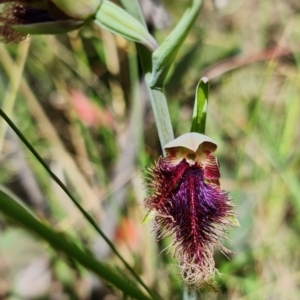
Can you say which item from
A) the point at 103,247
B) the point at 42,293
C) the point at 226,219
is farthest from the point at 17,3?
the point at 42,293

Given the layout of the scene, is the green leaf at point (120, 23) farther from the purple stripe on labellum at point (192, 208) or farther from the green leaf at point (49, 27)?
the purple stripe on labellum at point (192, 208)

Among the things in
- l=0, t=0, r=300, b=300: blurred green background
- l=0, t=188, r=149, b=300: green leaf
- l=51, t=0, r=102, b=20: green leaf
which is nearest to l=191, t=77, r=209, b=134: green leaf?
l=51, t=0, r=102, b=20: green leaf

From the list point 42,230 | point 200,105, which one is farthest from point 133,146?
point 42,230

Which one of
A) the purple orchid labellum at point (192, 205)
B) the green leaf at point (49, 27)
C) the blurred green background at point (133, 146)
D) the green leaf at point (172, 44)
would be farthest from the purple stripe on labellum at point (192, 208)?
the blurred green background at point (133, 146)

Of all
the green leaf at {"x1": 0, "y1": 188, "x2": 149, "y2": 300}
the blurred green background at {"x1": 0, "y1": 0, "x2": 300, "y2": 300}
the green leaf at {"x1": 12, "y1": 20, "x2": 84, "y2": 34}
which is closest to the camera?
the green leaf at {"x1": 0, "y1": 188, "x2": 149, "y2": 300}

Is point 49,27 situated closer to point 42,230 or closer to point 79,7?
point 79,7

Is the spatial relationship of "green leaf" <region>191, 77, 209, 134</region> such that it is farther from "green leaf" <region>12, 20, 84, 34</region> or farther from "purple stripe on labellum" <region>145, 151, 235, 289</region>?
"green leaf" <region>12, 20, 84, 34</region>
